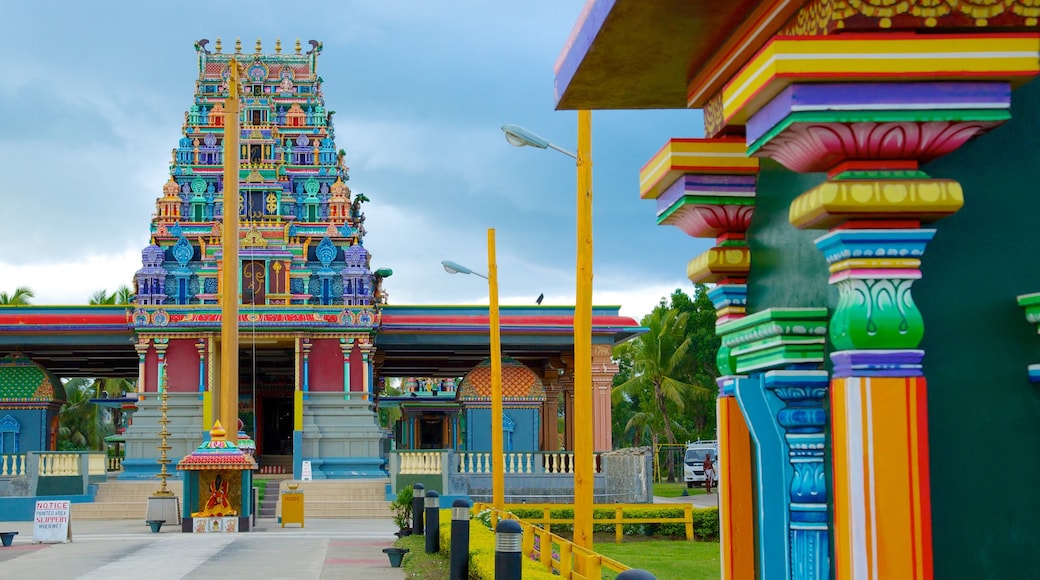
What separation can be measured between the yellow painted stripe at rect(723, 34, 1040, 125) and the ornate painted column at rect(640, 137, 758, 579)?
75.7 inches

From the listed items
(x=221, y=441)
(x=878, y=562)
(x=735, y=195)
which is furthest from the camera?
(x=221, y=441)

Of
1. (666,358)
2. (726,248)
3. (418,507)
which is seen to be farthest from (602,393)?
(726,248)

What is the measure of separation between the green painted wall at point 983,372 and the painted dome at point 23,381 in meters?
38.6

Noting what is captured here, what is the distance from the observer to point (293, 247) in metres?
41.2

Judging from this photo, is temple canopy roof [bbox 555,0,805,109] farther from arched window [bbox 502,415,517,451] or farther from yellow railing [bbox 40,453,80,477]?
arched window [bbox 502,415,517,451]

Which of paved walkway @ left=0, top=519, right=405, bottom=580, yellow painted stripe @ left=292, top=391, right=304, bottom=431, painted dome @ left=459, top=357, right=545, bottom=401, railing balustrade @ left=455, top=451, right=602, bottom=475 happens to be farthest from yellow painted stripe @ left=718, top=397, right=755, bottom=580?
painted dome @ left=459, top=357, right=545, bottom=401

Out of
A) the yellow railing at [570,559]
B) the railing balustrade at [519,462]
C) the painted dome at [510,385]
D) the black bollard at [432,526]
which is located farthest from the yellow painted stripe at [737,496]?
the painted dome at [510,385]

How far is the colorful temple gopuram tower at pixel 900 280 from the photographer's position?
4.67m

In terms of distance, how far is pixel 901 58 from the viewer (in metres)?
4.64

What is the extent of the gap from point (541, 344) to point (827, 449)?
34708 millimetres

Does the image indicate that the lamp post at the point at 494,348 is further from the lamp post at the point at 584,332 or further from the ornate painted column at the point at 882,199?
the ornate painted column at the point at 882,199

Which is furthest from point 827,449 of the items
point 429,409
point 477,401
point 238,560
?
point 429,409

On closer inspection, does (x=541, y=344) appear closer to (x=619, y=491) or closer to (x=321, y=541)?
(x=619, y=491)

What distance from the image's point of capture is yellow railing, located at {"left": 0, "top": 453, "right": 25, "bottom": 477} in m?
34.5
